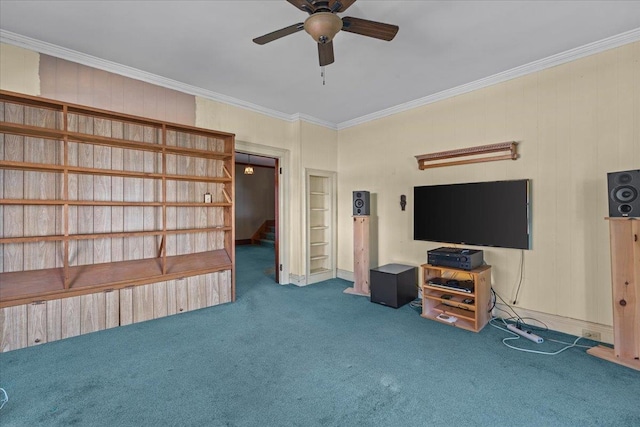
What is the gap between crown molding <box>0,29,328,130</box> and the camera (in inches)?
104

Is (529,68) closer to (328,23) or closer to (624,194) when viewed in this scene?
(624,194)

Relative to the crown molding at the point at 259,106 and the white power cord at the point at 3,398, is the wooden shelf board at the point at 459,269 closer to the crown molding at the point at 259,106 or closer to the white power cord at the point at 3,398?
the crown molding at the point at 259,106

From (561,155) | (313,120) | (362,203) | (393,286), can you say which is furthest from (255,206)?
(561,155)

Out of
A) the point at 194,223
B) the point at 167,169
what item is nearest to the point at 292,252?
the point at 194,223

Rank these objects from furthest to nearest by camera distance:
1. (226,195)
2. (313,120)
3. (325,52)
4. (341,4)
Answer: (313,120) < (226,195) < (325,52) < (341,4)

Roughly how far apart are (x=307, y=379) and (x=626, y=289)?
2.55 m

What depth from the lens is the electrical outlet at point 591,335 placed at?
269 cm

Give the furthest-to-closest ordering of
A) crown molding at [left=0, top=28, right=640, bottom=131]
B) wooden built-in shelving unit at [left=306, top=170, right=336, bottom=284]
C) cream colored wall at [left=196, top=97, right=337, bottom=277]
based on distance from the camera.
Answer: wooden built-in shelving unit at [left=306, top=170, right=336, bottom=284] → cream colored wall at [left=196, top=97, right=337, bottom=277] → crown molding at [left=0, top=28, right=640, bottom=131]

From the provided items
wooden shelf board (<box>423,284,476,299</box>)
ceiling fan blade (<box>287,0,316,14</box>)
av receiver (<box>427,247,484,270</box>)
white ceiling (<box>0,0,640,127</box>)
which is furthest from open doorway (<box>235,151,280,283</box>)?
ceiling fan blade (<box>287,0,316,14</box>)

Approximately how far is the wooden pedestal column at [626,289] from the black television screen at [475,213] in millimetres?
713

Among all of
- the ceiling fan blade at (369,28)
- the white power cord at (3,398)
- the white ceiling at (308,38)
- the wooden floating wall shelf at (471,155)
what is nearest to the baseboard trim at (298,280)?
the wooden floating wall shelf at (471,155)

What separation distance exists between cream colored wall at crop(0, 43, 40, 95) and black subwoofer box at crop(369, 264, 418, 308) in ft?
13.3

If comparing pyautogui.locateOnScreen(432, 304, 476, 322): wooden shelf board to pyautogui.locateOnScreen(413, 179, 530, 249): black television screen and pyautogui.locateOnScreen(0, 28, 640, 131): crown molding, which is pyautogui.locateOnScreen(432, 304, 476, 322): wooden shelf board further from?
pyautogui.locateOnScreen(0, 28, 640, 131): crown molding

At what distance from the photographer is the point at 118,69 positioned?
3146mm
